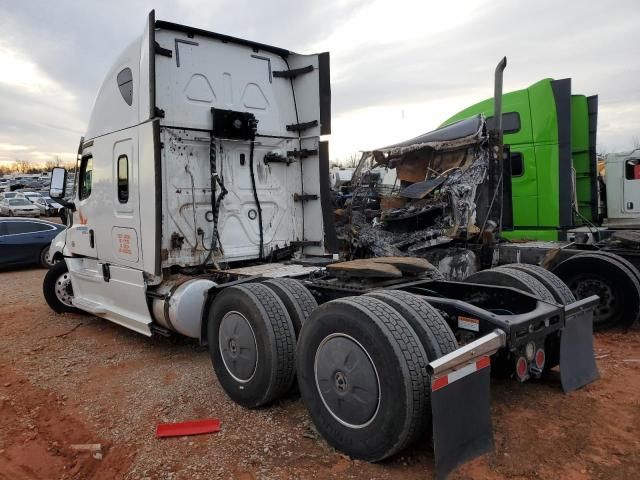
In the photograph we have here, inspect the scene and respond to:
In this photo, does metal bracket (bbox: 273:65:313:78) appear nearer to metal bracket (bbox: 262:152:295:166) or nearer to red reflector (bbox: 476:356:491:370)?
metal bracket (bbox: 262:152:295:166)

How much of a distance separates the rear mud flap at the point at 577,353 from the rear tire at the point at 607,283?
222 centimetres

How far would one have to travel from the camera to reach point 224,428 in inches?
143

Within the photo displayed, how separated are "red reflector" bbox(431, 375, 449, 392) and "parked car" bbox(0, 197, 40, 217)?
1263 inches

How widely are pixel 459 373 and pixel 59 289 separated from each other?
677cm

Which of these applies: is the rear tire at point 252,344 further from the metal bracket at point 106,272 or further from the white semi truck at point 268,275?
the metal bracket at point 106,272

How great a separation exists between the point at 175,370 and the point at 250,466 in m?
2.16

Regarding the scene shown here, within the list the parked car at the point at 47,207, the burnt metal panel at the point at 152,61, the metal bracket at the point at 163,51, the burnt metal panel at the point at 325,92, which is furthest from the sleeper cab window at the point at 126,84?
the parked car at the point at 47,207

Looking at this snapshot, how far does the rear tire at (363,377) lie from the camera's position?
2703 mm

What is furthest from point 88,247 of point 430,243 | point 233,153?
point 430,243

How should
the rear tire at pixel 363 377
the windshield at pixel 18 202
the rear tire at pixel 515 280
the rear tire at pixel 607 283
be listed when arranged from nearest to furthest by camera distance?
the rear tire at pixel 363 377 → the rear tire at pixel 515 280 → the rear tire at pixel 607 283 → the windshield at pixel 18 202

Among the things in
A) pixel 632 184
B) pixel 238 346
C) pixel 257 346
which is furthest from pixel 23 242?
pixel 632 184

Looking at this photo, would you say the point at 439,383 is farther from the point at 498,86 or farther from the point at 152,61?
the point at 498,86

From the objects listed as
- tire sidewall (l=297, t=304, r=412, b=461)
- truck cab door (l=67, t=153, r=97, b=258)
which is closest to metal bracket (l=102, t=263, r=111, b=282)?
truck cab door (l=67, t=153, r=97, b=258)

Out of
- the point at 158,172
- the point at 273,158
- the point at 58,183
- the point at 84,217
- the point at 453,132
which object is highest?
the point at 453,132
